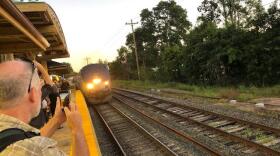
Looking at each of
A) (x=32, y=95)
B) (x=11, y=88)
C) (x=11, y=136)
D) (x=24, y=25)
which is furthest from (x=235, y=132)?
(x=11, y=136)

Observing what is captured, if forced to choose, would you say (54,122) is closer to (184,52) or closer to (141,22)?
(184,52)

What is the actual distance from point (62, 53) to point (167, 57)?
82.4 ft

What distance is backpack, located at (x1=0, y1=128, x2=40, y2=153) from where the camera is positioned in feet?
5.02

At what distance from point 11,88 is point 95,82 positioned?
2370 centimetres

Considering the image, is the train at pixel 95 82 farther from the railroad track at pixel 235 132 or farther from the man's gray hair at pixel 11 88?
the man's gray hair at pixel 11 88

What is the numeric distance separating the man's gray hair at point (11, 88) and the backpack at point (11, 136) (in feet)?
0.68

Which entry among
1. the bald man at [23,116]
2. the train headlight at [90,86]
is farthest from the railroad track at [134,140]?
the bald man at [23,116]

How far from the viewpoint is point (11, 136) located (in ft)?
5.12

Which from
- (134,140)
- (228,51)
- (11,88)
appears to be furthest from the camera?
(228,51)

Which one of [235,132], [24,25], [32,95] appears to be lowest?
[235,132]

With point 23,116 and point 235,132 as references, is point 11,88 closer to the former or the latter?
point 23,116

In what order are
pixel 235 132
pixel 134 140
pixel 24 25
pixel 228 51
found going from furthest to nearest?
1. pixel 228 51
2. pixel 134 140
3. pixel 235 132
4. pixel 24 25

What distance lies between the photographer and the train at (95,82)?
2528 cm

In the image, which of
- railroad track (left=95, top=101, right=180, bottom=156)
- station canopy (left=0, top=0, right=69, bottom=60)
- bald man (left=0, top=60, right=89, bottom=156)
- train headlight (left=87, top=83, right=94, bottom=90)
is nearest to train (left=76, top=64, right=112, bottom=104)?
train headlight (left=87, top=83, right=94, bottom=90)
